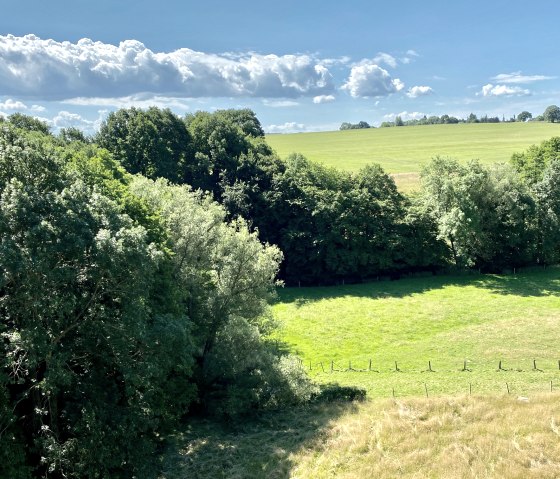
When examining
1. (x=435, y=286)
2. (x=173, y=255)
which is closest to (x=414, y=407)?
(x=173, y=255)

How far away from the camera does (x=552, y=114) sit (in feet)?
621

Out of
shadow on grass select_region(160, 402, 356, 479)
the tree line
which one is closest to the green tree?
the tree line

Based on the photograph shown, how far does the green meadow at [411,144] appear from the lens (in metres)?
110

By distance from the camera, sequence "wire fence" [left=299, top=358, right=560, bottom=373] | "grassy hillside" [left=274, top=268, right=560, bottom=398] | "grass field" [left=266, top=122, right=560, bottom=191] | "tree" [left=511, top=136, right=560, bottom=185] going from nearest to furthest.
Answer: "grassy hillside" [left=274, top=268, right=560, bottom=398] → "wire fence" [left=299, top=358, right=560, bottom=373] → "tree" [left=511, top=136, right=560, bottom=185] → "grass field" [left=266, top=122, right=560, bottom=191]

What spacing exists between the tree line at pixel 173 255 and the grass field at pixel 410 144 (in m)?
28.6

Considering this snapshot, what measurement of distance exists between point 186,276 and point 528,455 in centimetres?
2240

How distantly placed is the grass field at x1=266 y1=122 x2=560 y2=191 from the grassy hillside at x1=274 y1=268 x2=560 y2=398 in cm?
3652

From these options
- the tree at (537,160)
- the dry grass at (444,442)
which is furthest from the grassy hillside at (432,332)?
the tree at (537,160)

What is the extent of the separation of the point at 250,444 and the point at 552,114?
20824 centimetres

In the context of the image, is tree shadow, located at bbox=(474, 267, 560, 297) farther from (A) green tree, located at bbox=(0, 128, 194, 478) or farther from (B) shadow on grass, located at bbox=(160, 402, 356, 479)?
(A) green tree, located at bbox=(0, 128, 194, 478)

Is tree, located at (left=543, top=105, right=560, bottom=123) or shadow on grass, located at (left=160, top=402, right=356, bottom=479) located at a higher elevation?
tree, located at (left=543, top=105, right=560, bottom=123)

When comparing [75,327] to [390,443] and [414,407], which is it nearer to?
[390,443]

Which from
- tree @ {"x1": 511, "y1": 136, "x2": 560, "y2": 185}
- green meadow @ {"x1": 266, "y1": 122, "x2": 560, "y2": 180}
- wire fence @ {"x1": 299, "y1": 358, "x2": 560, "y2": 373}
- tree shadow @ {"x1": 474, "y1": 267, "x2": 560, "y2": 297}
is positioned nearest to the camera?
wire fence @ {"x1": 299, "y1": 358, "x2": 560, "y2": 373}

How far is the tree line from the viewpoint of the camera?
706 inches
